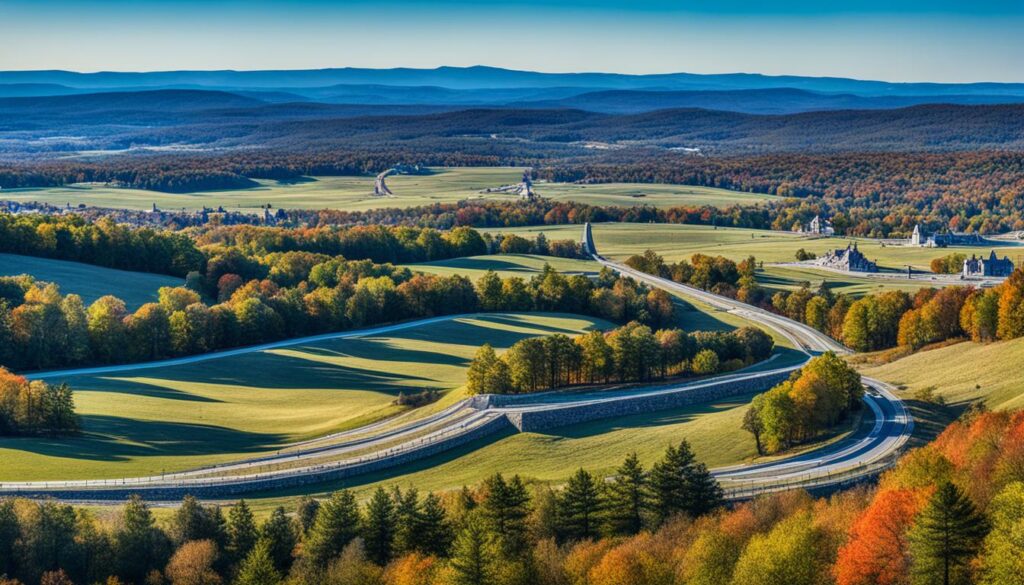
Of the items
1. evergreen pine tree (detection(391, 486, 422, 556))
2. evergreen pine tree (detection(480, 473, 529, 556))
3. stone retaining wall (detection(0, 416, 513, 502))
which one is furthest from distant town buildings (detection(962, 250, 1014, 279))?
evergreen pine tree (detection(391, 486, 422, 556))

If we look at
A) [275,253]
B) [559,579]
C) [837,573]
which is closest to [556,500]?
[559,579]

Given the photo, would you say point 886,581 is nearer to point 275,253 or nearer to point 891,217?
point 275,253

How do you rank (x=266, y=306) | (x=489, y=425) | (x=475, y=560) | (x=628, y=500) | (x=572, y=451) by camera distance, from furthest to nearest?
1. (x=266, y=306)
2. (x=489, y=425)
3. (x=572, y=451)
4. (x=628, y=500)
5. (x=475, y=560)

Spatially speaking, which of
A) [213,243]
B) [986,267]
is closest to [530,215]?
[213,243]

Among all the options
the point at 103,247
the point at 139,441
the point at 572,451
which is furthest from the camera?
the point at 103,247

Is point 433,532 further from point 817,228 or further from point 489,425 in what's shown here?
point 817,228

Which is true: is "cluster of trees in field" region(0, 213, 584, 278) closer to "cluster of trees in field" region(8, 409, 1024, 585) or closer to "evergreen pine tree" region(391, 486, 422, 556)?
"cluster of trees in field" region(8, 409, 1024, 585)
